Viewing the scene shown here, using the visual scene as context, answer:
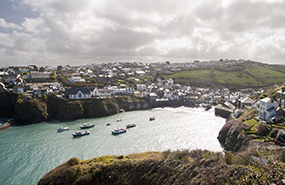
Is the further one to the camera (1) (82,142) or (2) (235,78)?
(2) (235,78)

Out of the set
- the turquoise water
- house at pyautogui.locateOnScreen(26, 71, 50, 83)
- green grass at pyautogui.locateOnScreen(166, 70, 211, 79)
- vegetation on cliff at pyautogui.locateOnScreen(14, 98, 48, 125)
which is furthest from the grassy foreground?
green grass at pyautogui.locateOnScreen(166, 70, 211, 79)

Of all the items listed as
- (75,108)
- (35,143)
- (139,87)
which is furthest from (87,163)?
(139,87)

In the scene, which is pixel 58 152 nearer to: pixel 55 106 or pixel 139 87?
pixel 55 106

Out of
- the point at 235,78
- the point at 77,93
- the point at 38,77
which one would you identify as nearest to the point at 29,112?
the point at 77,93

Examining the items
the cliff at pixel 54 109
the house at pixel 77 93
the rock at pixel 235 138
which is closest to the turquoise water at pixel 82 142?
the rock at pixel 235 138

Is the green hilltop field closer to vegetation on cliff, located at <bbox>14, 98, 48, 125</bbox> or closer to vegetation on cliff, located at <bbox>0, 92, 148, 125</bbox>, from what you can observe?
vegetation on cliff, located at <bbox>0, 92, 148, 125</bbox>

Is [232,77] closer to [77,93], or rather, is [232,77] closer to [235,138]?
[235,138]
